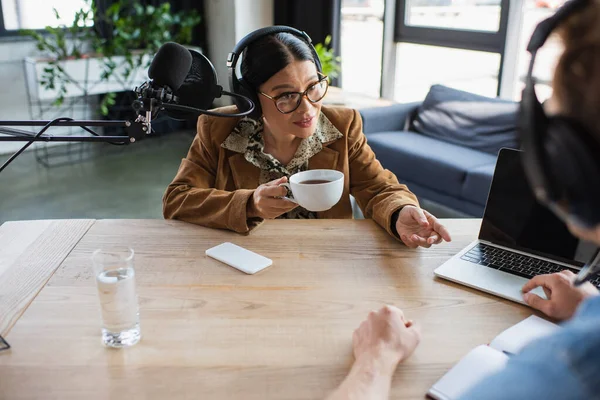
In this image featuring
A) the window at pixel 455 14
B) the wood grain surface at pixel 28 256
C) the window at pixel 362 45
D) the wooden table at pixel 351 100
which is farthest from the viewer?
the window at pixel 362 45

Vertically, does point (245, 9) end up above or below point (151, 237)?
above

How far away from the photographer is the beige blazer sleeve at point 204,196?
1.38m

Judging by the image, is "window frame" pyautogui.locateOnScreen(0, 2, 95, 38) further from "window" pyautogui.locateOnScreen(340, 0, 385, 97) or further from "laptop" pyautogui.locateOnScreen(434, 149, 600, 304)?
"laptop" pyautogui.locateOnScreen(434, 149, 600, 304)

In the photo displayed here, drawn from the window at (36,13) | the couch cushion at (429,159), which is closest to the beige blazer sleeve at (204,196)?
the couch cushion at (429,159)

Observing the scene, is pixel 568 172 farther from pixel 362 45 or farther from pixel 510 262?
pixel 362 45

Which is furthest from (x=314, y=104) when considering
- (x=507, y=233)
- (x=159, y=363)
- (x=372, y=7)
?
(x=372, y=7)

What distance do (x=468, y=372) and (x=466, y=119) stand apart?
2892mm

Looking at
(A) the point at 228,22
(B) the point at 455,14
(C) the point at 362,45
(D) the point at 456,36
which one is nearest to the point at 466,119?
(D) the point at 456,36

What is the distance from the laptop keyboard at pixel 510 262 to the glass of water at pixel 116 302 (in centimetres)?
71

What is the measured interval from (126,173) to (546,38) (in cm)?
407

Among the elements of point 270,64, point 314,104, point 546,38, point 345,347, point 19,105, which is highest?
point 546,38

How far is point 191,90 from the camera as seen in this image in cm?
114

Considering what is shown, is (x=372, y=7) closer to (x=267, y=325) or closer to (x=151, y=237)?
(x=151, y=237)

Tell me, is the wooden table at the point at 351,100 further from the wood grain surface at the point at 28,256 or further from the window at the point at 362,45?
the wood grain surface at the point at 28,256
